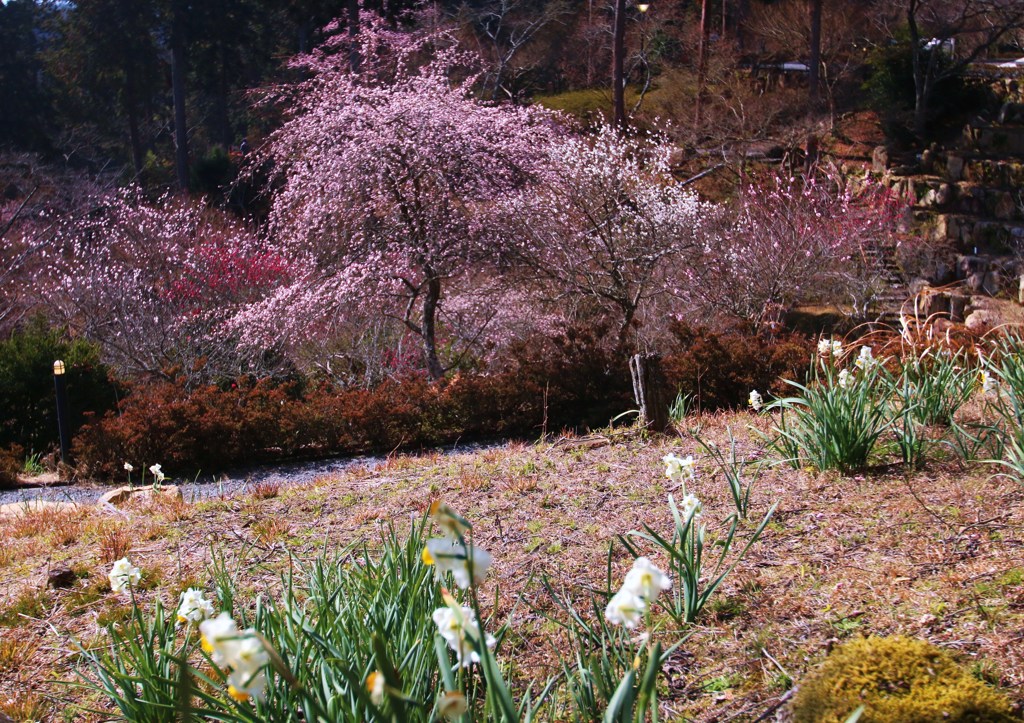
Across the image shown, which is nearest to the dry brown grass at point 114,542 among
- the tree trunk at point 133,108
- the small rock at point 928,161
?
the small rock at point 928,161

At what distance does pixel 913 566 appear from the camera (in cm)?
280

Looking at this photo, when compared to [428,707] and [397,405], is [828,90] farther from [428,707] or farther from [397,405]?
[428,707]

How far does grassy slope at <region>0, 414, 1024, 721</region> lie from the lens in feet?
7.93

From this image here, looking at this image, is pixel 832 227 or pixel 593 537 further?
pixel 832 227

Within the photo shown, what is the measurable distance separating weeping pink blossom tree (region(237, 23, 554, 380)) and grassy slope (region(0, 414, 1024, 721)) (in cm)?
510

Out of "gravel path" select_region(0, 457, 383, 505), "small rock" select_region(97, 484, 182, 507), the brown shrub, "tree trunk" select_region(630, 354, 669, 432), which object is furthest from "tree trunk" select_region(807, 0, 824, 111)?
"small rock" select_region(97, 484, 182, 507)

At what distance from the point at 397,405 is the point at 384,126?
3.55 m

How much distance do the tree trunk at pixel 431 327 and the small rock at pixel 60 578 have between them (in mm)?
6436

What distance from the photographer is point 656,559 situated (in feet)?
10.4

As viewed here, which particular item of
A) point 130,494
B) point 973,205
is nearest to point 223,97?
point 973,205

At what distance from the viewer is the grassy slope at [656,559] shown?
2.42m

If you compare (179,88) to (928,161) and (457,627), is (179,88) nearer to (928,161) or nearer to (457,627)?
(928,161)

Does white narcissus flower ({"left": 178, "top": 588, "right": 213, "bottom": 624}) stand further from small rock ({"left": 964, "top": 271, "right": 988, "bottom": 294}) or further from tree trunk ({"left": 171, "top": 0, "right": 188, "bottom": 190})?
tree trunk ({"left": 171, "top": 0, "right": 188, "bottom": 190})

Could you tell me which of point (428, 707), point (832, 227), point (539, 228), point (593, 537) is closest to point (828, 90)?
point (832, 227)
